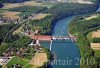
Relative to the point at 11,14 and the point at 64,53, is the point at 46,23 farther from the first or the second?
the point at 64,53

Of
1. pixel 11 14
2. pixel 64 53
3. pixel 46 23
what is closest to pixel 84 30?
pixel 46 23

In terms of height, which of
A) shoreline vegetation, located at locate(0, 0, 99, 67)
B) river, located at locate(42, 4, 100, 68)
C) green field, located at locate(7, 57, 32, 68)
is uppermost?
shoreline vegetation, located at locate(0, 0, 99, 67)

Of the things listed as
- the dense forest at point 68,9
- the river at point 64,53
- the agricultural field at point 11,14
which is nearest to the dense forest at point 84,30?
the river at point 64,53

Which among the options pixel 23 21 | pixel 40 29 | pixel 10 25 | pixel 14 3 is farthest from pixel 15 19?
pixel 14 3

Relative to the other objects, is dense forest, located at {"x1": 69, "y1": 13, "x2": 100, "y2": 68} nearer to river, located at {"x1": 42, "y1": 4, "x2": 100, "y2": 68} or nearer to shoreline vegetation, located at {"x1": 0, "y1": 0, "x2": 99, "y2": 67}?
river, located at {"x1": 42, "y1": 4, "x2": 100, "y2": 68}

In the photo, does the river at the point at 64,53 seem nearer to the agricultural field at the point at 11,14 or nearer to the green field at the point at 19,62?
the green field at the point at 19,62

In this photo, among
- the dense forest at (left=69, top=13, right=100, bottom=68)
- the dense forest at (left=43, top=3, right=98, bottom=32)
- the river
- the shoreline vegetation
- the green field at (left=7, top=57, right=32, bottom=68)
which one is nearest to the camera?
the green field at (left=7, top=57, right=32, bottom=68)

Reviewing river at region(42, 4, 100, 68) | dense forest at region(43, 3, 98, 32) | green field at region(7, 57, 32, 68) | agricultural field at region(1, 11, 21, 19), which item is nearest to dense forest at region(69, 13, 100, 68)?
river at region(42, 4, 100, 68)
